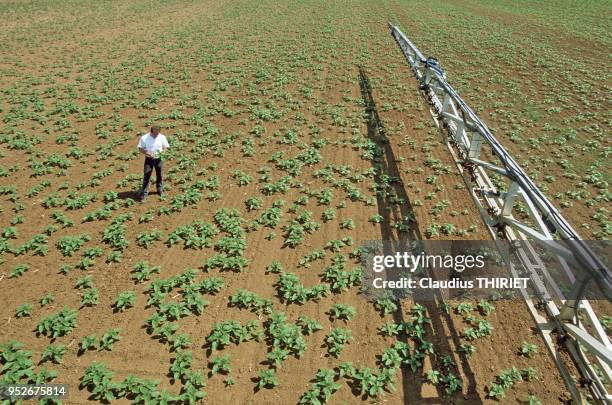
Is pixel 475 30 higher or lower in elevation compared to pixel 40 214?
higher

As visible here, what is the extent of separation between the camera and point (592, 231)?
35.5 feet

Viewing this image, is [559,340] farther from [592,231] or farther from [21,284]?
[21,284]

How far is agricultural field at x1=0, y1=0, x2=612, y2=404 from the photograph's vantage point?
6.96 metres

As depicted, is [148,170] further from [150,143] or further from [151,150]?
[150,143]

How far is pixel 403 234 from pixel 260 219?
406 centimetres

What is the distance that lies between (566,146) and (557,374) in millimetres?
11543

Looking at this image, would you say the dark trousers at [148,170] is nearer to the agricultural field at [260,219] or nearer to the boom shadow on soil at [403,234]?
the agricultural field at [260,219]

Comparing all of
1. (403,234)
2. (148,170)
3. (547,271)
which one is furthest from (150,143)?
(547,271)

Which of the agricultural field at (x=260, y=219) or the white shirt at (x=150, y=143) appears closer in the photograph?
the agricultural field at (x=260, y=219)

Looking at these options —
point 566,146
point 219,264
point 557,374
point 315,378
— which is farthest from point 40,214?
point 566,146

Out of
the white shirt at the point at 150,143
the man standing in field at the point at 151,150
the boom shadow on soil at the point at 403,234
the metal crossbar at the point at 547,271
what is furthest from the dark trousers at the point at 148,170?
the metal crossbar at the point at 547,271

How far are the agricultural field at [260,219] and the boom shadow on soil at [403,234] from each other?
4cm

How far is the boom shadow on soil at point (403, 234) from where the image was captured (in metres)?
6.72

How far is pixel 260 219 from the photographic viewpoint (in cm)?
1084
